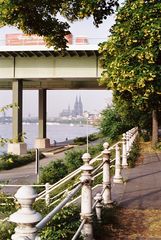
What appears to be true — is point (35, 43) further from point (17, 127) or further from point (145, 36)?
point (145, 36)

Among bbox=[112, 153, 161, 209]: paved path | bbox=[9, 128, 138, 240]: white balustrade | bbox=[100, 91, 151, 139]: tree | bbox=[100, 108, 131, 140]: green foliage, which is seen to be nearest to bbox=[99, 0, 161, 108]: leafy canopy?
bbox=[9, 128, 138, 240]: white balustrade

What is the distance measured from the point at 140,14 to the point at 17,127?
3508cm

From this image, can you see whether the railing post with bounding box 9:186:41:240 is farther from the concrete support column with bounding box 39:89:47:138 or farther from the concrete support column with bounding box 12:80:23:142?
the concrete support column with bounding box 39:89:47:138

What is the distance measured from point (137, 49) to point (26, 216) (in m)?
4.29

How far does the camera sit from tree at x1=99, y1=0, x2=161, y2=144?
6949 millimetres

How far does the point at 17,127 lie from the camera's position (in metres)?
41.5

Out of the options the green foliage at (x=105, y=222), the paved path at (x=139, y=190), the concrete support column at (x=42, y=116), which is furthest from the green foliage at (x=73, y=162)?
the concrete support column at (x=42, y=116)

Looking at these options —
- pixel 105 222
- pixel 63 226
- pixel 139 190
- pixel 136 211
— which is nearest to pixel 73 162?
pixel 139 190

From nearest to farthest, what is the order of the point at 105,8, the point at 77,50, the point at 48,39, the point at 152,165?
1. the point at 105,8
2. the point at 48,39
3. the point at 152,165
4. the point at 77,50

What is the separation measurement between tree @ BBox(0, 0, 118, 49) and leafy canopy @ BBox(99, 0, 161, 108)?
57cm

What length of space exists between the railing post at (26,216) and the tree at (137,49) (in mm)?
3927

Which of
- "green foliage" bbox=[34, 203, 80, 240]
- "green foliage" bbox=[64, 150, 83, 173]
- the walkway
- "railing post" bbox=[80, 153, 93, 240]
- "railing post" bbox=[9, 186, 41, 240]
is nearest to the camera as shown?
"railing post" bbox=[9, 186, 41, 240]

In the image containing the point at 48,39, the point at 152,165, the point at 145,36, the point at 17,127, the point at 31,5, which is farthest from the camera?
the point at 17,127

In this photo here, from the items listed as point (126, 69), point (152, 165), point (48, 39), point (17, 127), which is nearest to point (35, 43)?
point (17, 127)
